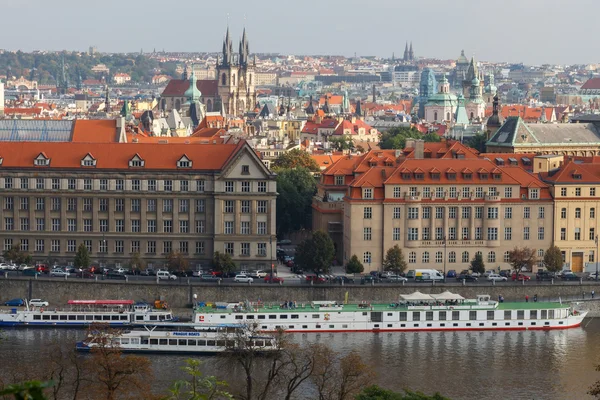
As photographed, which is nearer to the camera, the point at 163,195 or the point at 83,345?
the point at 83,345

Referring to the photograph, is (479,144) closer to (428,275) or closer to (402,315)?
(428,275)

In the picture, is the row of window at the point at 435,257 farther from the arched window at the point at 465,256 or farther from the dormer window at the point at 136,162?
the dormer window at the point at 136,162

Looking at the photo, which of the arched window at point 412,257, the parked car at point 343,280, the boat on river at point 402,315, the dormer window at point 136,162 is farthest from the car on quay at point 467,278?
the dormer window at point 136,162

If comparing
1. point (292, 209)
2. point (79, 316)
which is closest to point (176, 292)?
point (79, 316)

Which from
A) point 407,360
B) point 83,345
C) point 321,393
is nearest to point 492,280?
point 407,360

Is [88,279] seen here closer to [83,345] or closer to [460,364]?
[83,345]

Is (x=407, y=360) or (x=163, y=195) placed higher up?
(x=163, y=195)
